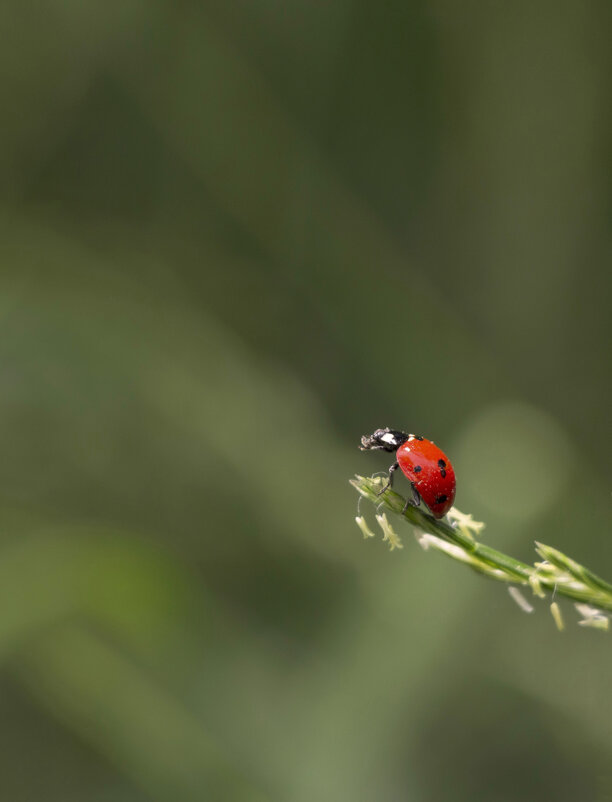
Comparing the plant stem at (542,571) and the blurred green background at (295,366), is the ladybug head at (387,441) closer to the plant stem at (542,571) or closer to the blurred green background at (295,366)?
the blurred green background at (295,366)

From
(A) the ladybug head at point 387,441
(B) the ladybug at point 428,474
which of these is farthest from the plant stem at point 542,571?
(A) the ladybug head at point 387,441

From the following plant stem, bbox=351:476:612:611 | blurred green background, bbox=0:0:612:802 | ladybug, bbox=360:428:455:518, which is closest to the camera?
plant stem, bbox=351:476:612:611

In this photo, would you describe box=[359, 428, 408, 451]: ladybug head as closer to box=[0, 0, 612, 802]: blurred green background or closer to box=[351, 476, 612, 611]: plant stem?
box=[0, 0, 612, 802]: blurred green background

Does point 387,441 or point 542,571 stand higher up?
point 542,571

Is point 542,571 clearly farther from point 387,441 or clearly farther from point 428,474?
point 387,441

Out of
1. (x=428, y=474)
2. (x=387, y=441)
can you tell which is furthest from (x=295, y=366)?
(x=428, y=474)

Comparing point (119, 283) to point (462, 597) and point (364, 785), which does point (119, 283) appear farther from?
point (364, 785)

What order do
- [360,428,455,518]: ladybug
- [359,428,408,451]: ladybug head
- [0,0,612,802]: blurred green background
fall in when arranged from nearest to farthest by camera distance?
1. [360,428,455,518]: ladybug
2. [359,428,408,451]: ladybug head
3. [0,0,612,802]: blurred green background

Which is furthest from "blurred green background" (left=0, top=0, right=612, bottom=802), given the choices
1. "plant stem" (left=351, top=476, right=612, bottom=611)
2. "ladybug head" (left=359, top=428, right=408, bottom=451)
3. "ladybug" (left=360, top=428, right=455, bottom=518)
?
"plant stem" (left=351, top=476, right=612, bottom=611)

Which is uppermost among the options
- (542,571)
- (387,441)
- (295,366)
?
(542,571)

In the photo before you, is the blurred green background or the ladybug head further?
the blurred green background
